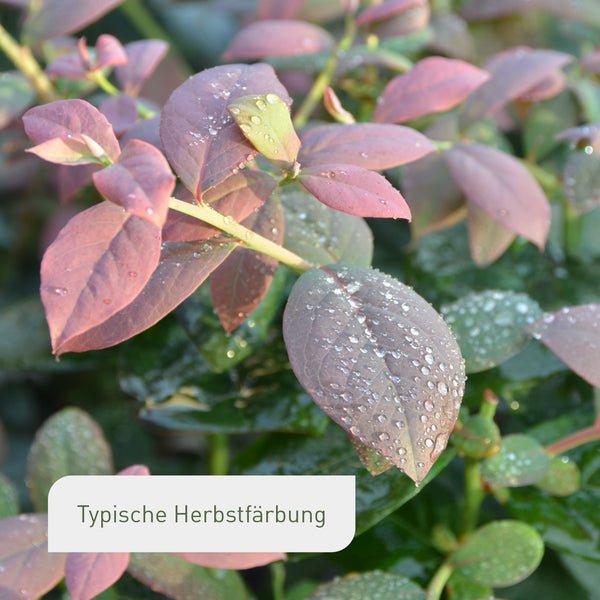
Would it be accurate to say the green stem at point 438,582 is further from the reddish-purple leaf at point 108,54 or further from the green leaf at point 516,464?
the reddish-purple leaf at point 108,54

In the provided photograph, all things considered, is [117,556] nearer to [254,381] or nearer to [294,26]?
[254,381]

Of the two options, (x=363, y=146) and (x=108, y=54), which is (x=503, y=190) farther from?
(x=108, y=54)

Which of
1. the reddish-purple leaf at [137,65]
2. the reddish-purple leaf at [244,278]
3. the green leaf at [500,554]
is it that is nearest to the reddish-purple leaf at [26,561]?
the reddish-purple leaf at [244,278]

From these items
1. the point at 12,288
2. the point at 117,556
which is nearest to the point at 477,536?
the point at 117,556

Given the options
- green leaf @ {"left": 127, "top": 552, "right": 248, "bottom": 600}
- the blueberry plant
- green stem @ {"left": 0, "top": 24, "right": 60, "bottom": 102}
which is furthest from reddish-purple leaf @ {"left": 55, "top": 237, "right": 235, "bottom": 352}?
green stem @ {"left": 0, "top": 24, "right": 60, "bottom": 102}

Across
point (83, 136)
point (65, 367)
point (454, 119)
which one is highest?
point (83, 136)

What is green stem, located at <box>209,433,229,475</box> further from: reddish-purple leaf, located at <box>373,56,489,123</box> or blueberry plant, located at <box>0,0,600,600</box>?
reddish-purple leaf, located at <box>373,56,489,123</box>
